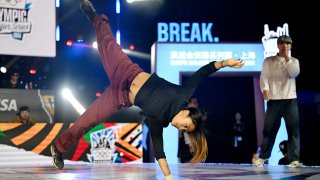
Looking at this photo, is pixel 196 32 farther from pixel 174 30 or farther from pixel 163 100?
pixel 163 100

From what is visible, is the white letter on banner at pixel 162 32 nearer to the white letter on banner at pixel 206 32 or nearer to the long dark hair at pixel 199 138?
the white letter on banner at pixel 206 32

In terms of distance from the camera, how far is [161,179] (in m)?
3.10

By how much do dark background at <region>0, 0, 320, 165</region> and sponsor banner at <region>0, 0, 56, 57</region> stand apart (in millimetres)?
3665

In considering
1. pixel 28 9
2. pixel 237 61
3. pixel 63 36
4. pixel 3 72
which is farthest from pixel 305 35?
pixel 237 61

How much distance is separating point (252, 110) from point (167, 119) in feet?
26.4

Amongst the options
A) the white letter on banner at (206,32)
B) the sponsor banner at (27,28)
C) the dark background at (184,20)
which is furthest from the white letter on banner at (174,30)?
the sponsor banner at (27,28)

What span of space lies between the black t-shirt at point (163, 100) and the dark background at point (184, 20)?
579 cm

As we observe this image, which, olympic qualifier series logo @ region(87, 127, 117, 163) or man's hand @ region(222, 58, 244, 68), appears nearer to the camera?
man's hand @ region(222, 58, 244, 68)

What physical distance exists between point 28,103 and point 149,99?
3.43 meters

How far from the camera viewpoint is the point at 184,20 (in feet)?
47.8

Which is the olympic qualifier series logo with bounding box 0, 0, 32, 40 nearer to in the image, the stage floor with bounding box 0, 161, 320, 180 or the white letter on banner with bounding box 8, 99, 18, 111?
the white letter on banner with bounding box 8, 99, 18, 111

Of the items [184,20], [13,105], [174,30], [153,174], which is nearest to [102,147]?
[13,105]

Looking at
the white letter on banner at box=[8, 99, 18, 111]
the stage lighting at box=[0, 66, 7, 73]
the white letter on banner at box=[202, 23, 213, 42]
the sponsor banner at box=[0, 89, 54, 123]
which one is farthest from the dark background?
the white letter on banner at box=[8, 99, 18, 111]

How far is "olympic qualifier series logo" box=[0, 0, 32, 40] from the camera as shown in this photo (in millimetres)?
5406
